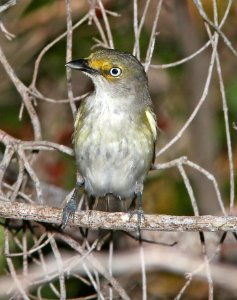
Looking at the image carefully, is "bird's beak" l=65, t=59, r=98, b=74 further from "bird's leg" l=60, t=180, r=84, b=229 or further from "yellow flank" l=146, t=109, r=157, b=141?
"bird's leg" l=60, t=180, r=84, b=229

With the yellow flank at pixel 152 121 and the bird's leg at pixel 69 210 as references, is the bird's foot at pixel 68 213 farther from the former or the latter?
the yellow flank at pixel 152 121

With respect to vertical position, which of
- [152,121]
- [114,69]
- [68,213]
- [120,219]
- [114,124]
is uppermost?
[114,69]

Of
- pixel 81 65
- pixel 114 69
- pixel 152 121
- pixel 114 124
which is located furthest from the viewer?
pixel 152 121

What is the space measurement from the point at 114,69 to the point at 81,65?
306 millimetres

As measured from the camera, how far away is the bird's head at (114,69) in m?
4.23

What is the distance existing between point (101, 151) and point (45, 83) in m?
2.96

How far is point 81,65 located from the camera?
13.6 ft

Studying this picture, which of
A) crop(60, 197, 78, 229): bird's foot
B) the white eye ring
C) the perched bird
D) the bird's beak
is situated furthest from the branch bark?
the white eye ring

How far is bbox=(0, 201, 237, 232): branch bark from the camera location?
3385 mm

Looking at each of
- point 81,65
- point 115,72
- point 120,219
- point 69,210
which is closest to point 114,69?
point 115,72

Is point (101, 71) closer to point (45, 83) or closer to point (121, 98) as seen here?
point (121, 98)

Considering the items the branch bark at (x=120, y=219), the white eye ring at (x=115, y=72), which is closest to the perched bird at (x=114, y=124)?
the white eye ring at (x=115, y=72)

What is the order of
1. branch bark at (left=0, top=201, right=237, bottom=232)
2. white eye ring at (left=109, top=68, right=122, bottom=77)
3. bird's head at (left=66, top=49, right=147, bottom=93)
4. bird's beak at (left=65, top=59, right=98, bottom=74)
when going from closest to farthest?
branch bark at (left=0, top=201, right=237, bottom=232), bird's beak at (left=65, top=59, right=98, bottom=74), bird's head at (left=66, top=49, right=147, bottom=93), white eye ring at (left=109, top=68, right=122, bottom=77)

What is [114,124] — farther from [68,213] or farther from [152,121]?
[68,213]
